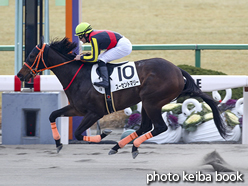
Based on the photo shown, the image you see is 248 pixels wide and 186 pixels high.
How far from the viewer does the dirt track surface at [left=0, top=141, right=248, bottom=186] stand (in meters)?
4.43

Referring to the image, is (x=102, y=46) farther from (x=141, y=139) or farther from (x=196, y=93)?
(x=196, y=93)

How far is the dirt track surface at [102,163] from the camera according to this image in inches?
174

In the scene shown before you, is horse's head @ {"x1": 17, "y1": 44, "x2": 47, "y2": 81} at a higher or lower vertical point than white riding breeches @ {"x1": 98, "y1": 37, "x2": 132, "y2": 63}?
lower

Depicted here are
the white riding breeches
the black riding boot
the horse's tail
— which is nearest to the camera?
the black riding boot

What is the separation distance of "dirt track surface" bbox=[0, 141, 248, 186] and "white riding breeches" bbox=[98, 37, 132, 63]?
4.04 feet

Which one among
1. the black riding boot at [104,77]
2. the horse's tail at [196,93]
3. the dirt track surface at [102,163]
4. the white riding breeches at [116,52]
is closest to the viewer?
the dirt track surface at [102,163]

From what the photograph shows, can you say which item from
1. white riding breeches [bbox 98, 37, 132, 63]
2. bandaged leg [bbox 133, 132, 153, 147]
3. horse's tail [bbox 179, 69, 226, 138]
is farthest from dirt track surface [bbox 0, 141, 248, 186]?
white riding breeches [bbox 98, 37, 132, 63]

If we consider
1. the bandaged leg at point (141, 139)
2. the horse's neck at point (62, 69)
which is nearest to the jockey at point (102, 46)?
the horse's neck at point (62, 69)

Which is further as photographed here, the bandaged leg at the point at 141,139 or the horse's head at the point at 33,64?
the horse's head at the point at 33,64

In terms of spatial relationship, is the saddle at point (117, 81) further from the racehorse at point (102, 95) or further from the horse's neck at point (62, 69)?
the horse's neck at point (62, 69)

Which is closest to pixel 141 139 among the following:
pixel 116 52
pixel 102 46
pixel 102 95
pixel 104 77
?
pixel 102 95

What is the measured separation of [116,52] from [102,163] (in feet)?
4.34

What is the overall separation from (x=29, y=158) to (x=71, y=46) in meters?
1.48

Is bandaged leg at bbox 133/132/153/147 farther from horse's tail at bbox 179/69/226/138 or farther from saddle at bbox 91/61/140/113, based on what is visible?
horse's tail at bbox 179/69/226/138
